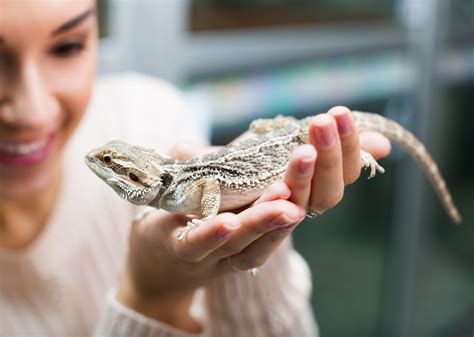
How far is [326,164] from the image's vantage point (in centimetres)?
50

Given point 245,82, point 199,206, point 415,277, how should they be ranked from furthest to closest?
point 415,277 < point 245,82 < point 199,206

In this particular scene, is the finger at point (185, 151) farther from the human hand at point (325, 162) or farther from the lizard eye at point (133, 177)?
the human hand at point (325, 162)

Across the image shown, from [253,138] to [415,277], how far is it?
1.58 m

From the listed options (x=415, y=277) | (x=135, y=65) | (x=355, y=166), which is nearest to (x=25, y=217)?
(x=135, y=65)

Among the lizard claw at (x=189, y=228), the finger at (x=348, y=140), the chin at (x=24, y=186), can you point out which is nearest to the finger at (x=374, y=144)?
the finger at (x=348, y=140)

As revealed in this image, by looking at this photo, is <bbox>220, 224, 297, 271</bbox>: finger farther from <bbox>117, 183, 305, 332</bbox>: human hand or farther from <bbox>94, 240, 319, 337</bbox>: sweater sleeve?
<bbox>94, 240, 319, 337</bbox>: sweater sleeve

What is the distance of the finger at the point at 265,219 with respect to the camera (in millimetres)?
479

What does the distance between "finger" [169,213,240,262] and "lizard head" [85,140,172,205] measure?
0.09 m

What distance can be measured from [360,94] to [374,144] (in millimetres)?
831

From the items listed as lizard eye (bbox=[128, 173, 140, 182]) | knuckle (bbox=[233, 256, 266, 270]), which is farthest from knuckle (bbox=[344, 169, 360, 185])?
lizard eye (bbox=[128, 173, 140, 182])

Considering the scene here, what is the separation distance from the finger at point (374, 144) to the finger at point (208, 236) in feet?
0.70

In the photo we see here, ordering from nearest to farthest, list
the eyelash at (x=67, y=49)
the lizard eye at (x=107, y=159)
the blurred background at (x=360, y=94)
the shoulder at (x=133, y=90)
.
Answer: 1. the lizard eye at (x=107, y=159)
2. the eyelash at (x=67, y=49)
3. the shoulder at (x=133, y=90)
4. the blurred background at (x=360, y=94)

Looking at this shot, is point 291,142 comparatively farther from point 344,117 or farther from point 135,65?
point 135,65

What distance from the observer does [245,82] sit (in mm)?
1471
